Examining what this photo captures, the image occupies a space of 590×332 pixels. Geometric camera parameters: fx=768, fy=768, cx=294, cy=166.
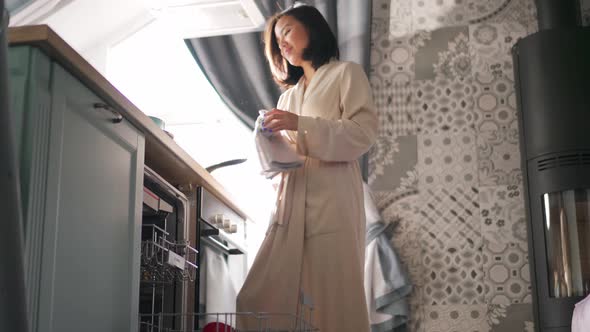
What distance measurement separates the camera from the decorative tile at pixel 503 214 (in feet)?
11.0

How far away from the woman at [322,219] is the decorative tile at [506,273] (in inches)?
58.1

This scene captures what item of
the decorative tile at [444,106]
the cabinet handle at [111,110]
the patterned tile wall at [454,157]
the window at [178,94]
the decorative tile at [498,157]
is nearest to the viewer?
the cabinet handle at [111,110]

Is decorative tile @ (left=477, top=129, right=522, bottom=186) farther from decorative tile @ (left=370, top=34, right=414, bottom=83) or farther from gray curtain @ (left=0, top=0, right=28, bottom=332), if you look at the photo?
gray curtain @ (left=0, top=0, right=28, bottom=332)

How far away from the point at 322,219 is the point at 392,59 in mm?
1886

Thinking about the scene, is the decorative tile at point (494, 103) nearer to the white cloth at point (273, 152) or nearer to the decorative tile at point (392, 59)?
the decorative tile at point (392, 59)

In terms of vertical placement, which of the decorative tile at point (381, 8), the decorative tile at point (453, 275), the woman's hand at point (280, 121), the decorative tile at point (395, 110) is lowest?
the decorative tile at point (453, 275)

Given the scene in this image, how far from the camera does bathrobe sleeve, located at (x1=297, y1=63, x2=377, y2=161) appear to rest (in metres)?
1.92

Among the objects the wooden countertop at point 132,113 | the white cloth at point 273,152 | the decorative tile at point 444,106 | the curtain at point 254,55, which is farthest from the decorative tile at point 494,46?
the white cloth at point 273,152

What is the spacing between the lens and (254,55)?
12.4 ft

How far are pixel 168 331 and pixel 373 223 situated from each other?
1.45 m

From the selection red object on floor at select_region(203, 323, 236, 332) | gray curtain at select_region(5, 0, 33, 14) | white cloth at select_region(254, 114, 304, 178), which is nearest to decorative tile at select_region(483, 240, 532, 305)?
white cloth at select_region(254, 114, 304, 178)

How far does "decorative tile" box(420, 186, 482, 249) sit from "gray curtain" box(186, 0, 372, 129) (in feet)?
2.27

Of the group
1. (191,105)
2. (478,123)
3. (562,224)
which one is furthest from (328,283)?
(191,105)

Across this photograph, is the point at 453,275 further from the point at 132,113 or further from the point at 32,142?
the point at 32,142
